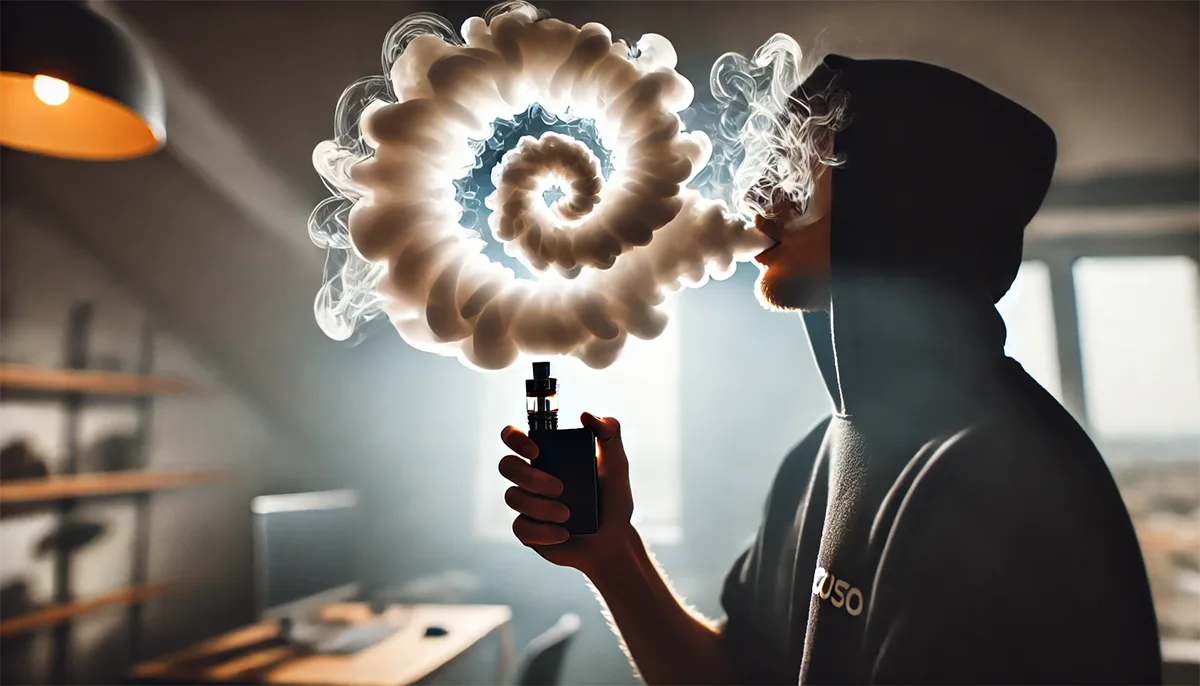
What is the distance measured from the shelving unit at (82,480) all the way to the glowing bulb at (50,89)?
2.66ft

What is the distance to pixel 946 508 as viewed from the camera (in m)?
0.67

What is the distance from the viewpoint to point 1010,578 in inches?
25.3

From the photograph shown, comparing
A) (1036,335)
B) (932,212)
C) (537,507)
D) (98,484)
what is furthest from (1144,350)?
(98,484)

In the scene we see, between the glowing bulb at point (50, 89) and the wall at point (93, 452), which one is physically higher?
the glowing bulb at point (50, 89)

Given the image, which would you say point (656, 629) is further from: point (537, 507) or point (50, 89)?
point (50, 89)

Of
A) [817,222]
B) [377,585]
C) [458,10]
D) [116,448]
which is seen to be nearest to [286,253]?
[116,448]

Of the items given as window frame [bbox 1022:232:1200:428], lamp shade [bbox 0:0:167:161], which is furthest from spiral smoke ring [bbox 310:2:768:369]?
window frame [bbox 1022:232:1200:428]

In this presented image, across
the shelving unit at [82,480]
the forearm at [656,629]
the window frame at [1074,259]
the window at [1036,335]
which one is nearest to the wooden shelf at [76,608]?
the shelving unit at [82,480]

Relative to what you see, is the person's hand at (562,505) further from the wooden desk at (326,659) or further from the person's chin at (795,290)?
the wooden desk at (326,659)

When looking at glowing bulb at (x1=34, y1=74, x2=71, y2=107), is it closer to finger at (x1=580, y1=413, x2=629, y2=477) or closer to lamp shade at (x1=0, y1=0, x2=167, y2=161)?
lamp shade at (x1=0, y1=0, x2=167, y2=161)

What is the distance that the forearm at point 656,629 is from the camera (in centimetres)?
86

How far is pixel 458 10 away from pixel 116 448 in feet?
5.43

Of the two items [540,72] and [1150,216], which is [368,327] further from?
[1150,216]

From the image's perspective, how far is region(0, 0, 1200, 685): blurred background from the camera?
1.65 m
